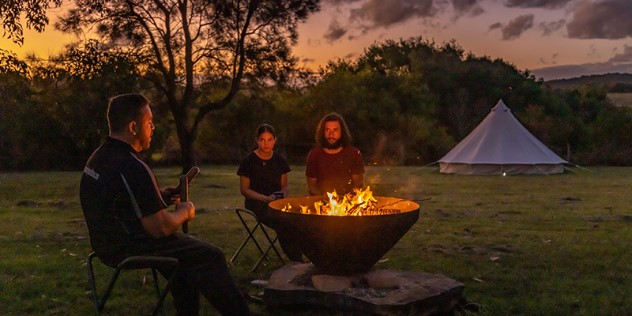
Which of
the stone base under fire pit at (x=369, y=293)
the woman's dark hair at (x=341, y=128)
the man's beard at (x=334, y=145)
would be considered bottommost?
the stone base under fire pit at (x=369, y=293)

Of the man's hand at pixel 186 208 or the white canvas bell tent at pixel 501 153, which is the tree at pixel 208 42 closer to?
the white canvas bell tent at pixel 501 153

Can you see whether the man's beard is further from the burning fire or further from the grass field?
the grass field

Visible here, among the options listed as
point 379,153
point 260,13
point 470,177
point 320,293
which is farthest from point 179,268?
point 379,153

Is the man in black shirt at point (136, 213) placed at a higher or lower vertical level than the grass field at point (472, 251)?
higher

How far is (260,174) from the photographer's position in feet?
22.1

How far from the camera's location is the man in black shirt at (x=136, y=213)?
3.59 meters

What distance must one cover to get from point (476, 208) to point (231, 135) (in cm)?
2514

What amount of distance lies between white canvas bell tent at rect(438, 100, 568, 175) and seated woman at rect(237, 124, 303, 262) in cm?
1652

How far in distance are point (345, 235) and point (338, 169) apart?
1.60m

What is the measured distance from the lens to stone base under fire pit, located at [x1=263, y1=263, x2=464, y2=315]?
187 inches

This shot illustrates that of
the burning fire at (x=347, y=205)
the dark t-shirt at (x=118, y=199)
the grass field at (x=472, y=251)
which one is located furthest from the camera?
the grass field at (x=472, y=251)

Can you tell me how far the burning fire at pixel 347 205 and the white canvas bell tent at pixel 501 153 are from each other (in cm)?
1755

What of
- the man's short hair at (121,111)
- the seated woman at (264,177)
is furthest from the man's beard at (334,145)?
the man's short hair at (121,111)

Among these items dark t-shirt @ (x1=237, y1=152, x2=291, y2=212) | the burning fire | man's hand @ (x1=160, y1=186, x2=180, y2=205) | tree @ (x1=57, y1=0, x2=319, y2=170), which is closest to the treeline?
tree @ (x1=57, y1=0, x2=319, y2=170)
